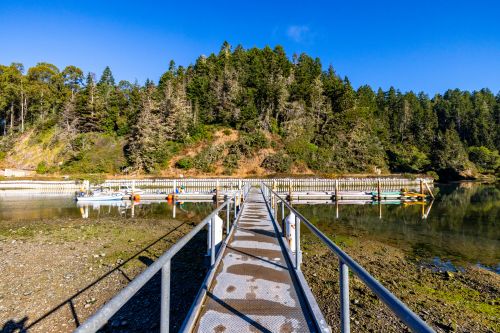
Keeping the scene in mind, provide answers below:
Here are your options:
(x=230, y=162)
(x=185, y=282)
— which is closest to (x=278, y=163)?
(x=230, y=162)

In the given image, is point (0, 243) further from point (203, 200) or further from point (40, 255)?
point (203, 200)

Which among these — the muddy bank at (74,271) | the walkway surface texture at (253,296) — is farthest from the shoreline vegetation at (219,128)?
the walkway surface texture at (253,296)

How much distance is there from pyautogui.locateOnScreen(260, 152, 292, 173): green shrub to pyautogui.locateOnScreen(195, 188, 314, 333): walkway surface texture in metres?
45.2

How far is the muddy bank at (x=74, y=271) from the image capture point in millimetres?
6595

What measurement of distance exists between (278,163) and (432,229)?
1426 inches

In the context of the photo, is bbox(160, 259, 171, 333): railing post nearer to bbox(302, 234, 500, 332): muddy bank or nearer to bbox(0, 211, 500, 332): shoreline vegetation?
bbox(0, 211, 500, 332): shoreline vegetation

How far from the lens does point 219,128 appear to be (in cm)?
6203

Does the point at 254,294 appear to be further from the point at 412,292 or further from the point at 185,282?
the point at 412,292

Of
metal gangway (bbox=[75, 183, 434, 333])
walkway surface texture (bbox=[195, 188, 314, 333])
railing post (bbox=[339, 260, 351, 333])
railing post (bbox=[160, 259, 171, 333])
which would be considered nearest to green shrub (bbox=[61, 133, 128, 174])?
walkway surface texture (bbox=[195, 188, 314, 333])

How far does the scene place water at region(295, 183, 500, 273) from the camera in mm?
12141

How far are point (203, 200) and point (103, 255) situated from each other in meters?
19.8

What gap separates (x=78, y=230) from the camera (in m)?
15.8

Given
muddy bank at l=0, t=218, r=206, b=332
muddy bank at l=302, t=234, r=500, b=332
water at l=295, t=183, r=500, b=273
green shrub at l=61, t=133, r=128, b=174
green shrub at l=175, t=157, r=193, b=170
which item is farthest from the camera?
green shrub at l=175, t=157, r=193, b=170

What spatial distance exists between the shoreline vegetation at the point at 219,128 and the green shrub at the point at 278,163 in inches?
8.0
